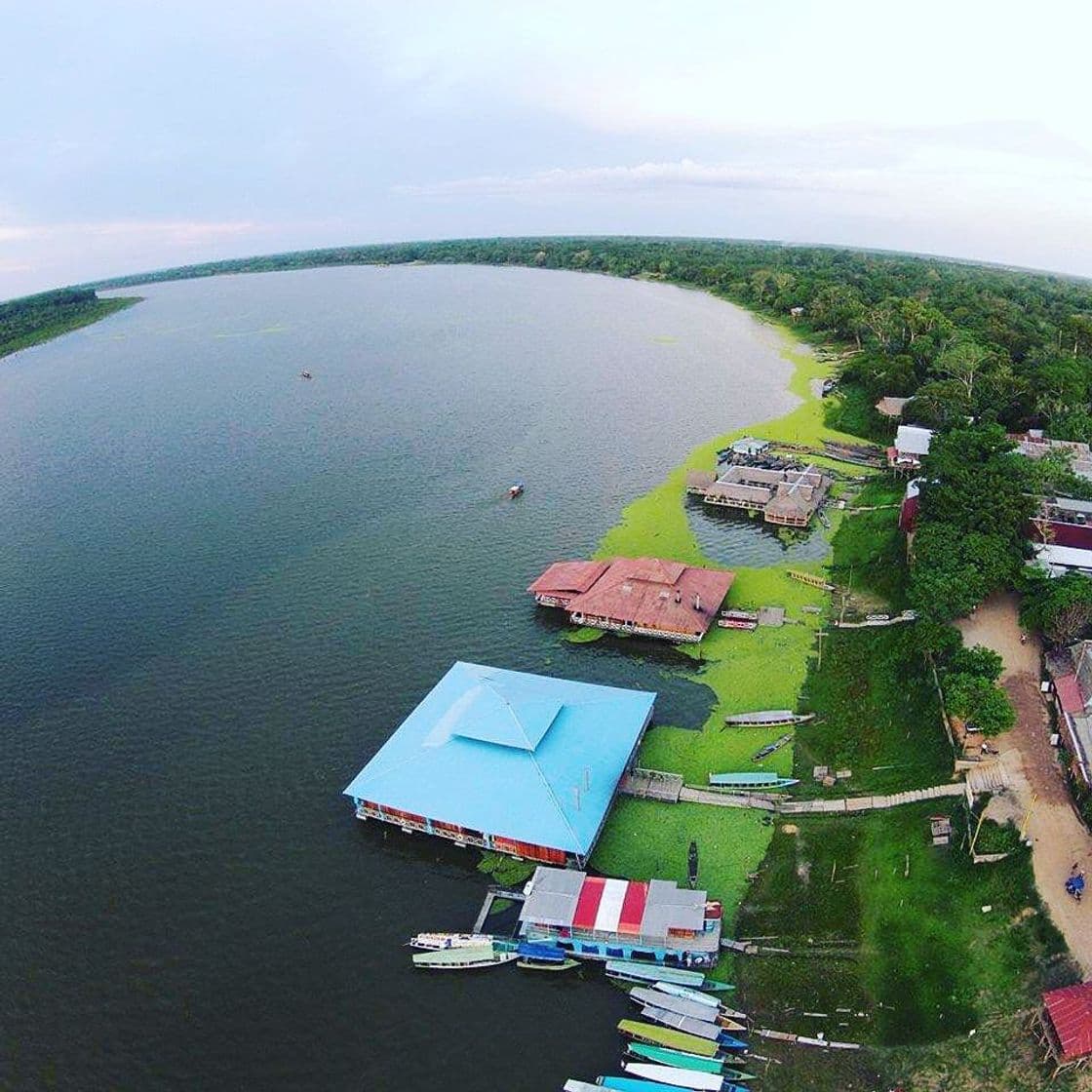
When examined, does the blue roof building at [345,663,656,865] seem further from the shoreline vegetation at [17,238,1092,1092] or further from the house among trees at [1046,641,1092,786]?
the house among trees at [1046,641,1092,786]

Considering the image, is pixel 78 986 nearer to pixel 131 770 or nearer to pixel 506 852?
pixel 131 770

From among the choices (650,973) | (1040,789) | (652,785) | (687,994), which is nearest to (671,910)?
(650,973)

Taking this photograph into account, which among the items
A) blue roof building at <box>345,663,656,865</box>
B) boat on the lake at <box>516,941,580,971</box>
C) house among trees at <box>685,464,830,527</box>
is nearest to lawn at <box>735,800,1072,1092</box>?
boat on the lake at <box>516,941,580,971</box>

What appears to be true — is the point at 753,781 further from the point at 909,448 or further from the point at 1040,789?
the point at 909,448

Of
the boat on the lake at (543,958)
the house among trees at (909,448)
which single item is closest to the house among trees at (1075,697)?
the boat on the lake at (543,958)

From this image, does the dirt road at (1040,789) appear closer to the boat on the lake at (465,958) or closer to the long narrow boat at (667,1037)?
the long narrow boat at (667,1037)

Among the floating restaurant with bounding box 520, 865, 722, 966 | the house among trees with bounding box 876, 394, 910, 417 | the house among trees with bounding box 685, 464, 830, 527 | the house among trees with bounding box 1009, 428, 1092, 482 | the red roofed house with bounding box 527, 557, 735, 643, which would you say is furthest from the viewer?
the house among trees with bounding box 876, 394, 910, 417
